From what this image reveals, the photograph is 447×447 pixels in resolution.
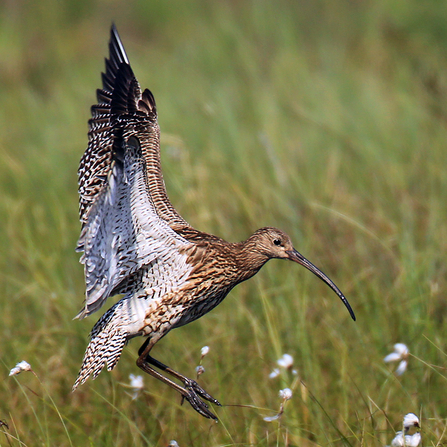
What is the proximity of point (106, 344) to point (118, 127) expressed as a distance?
148cm

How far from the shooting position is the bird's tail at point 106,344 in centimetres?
465

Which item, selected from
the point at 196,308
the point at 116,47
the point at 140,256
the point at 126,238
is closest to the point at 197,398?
the point at 196,308

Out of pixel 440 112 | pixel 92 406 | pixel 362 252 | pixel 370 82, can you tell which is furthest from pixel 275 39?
pixel 92 406

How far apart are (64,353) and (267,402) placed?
5.78 ft

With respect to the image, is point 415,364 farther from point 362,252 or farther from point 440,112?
point 440,112

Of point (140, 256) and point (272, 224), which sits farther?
point (272, 224)

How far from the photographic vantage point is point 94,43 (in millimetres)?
18625

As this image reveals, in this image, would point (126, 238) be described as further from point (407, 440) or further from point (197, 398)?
point (407, 440)

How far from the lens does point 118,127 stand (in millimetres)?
4523

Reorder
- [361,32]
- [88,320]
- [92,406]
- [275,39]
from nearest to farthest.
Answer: [92,406] → [88,320] → [275,39] → [361,32]

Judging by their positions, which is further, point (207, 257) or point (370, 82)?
point (370, 82)

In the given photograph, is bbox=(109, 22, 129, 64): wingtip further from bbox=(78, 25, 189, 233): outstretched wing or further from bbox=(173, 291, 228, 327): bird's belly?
bbox=(173, 291, 228, 327): bird's belly

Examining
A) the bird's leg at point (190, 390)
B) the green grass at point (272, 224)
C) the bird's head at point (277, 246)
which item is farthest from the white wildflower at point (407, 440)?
the bird's head at point (277, 246)

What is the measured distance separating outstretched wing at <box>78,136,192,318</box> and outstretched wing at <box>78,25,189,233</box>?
12 centimetres
